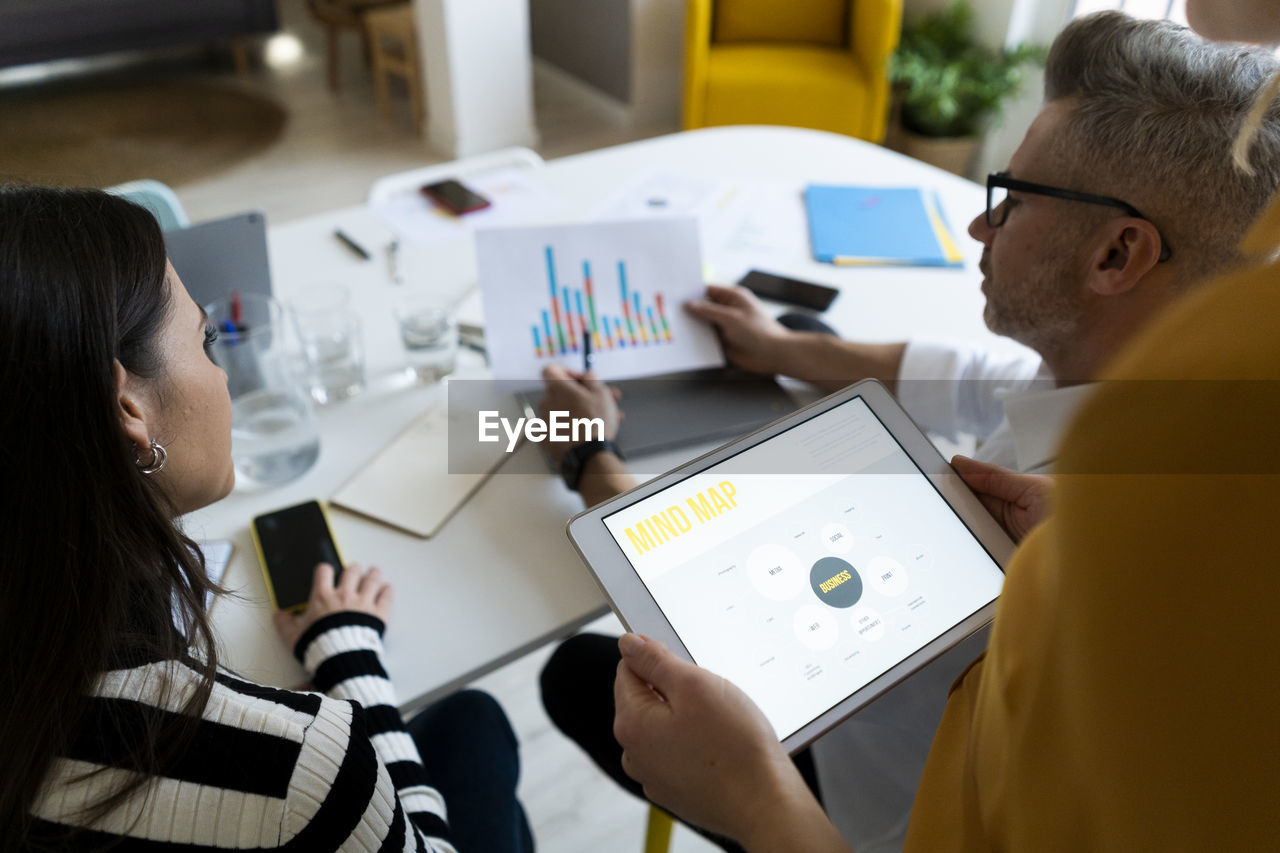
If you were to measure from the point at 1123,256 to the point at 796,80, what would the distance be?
250 centimetres

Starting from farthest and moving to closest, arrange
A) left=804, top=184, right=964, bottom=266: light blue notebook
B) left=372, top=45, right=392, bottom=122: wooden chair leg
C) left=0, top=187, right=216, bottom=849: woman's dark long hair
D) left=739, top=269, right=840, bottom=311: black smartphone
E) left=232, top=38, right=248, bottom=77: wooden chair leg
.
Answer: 1. left=232, top=38, right=248, bottom=77: wooden chair leg
2. left=372, top=45, right=392, bottom=122: wooden chair leg
3. left=804, top=184, right=964, bottom=266: light blue notebook
4. left=739, top=269, right=840, bottom=311: black smartphone
5. left=0, top=187, right=216, bottom=849: woman's dark long hair

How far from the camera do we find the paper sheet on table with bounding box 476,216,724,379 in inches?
48.3

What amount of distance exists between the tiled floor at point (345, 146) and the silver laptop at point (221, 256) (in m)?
0.92

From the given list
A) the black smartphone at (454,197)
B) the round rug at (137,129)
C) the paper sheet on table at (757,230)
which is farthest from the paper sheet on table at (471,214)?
the round rug at (137,129)

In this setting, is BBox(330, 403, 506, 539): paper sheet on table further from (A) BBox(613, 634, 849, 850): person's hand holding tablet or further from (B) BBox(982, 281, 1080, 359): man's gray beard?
(B) BBox(982, 281, 1080, 359): man's gray beard

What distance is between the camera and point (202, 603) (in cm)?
72

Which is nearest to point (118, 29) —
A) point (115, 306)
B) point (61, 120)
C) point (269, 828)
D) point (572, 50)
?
point (61, 120)

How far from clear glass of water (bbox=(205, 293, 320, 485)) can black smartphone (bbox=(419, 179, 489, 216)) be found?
1.78 feet

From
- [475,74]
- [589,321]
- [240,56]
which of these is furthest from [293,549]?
[240,56]

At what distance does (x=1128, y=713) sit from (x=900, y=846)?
62 cm

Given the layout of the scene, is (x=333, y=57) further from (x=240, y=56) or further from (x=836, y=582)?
(x=836, y=582)

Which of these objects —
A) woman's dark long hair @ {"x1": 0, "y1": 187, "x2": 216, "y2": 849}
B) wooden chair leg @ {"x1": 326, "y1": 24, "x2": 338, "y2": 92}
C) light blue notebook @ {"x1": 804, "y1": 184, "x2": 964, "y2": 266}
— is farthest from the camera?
wooden chair leg @ {"x1": 326, "y1": 24, "x2": 338, "y2": 92}

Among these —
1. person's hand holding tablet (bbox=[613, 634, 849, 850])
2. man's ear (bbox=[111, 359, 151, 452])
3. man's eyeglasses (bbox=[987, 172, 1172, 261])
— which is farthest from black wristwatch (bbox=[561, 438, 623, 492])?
man's eyeglasses (bbox=[987, 172, 1172, 261])

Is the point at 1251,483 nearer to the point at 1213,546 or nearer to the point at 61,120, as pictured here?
the point at 1213,546
